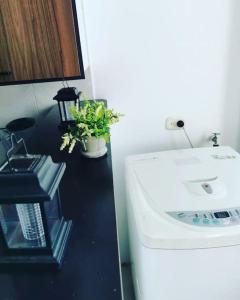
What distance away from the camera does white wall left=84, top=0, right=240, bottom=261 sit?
1.46 metres

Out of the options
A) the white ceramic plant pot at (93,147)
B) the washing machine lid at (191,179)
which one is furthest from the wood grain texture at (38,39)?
the washing machine lid at (191,179)

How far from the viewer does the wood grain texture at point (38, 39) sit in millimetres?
1056

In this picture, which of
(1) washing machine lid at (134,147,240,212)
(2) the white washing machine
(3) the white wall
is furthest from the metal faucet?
(2) the white washing machine

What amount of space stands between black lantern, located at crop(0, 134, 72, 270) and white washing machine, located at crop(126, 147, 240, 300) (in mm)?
381

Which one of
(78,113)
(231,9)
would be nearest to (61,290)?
(78,113)

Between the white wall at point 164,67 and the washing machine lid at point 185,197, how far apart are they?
29cm

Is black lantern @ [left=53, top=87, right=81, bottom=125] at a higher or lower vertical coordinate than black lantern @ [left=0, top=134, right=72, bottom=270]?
higher

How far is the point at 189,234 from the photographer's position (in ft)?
3.18

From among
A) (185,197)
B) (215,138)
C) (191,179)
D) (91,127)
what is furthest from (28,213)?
(215,138)

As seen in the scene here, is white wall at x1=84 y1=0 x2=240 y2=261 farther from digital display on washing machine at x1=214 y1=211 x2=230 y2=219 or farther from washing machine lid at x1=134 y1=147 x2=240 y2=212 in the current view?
digital display on washing machine at x1=214 y1=211 x2=230 y2=219

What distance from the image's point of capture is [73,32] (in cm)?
108

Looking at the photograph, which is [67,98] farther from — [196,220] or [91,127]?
[196,220]

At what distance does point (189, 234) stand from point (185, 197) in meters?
0.17

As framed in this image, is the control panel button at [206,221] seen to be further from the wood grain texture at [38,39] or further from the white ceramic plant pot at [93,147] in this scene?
the wood grain texture at [38,39]
